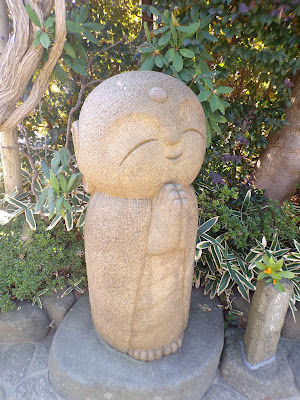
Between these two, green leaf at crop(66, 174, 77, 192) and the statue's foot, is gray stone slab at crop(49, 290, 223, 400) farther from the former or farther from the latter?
green leaf at crop(66, 174, 77, 192)

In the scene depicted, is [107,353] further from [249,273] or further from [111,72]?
[111,72]

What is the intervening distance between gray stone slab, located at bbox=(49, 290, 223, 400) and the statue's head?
42.2 inches

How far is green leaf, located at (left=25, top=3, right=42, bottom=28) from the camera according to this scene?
5.63 feet

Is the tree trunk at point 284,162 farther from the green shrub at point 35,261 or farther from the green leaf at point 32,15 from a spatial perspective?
the green leaf at point 32,15

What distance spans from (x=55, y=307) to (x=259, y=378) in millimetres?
1596

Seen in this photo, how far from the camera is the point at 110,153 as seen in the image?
1412 mm

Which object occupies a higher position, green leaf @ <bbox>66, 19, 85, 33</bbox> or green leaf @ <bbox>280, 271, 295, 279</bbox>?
green leaf @ <bbox>66, 19, 85, 33</bbox>

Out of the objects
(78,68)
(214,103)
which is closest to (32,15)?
(78,68)

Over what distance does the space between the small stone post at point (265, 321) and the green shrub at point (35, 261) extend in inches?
54.6

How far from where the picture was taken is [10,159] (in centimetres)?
259

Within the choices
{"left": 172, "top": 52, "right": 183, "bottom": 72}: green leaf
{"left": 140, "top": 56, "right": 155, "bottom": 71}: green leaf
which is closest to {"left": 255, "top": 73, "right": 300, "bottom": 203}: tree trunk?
{"left": 172, "top": 52, "right": 183, "bottom": 72}: green leaf

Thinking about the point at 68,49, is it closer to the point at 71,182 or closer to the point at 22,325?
the point at 71,182

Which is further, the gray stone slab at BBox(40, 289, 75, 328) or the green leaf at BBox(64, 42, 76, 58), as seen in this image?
the gray stone slab at BBox(40, 289, 75, 328)

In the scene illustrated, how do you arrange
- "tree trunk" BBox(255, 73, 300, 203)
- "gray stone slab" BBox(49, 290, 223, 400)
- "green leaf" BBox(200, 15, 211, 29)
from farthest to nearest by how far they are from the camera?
"tree trunk" BBox(255, 73, 300, 203) < "green leaf" BBox(200, 15, 211, 29) < "gray stone slab" BBox(49, 290, 223, 400)
